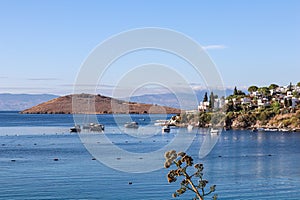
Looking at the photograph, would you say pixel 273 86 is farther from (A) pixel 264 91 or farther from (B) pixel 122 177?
(B) pixel 122 177

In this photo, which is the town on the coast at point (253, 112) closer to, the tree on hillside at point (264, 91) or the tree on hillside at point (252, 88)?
the tree on hillside at point (264, 91)

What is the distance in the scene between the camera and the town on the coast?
112 meters

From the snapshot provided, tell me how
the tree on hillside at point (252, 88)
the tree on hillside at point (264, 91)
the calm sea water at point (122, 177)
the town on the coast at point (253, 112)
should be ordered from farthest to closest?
the tree on hillside at point (252, 88) → the tree on hillside at point (264, 91) → the town on the coast at point (253, 112) → the calm sea water at point (122, 177)

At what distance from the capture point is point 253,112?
121375 mm

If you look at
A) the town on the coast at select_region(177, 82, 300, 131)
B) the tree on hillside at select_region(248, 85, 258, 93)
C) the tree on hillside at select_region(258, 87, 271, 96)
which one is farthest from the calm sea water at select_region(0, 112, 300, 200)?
the tree on hillside at select_region(248, 85, 258, 93)

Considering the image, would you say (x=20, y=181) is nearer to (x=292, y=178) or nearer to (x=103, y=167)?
(x=103, y=167)

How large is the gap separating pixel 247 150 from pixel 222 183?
29769mm

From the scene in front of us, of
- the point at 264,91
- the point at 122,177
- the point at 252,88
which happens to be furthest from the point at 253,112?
the point at 122,177

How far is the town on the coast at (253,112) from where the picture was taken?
4427 inches

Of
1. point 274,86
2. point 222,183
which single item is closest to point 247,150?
A: point 222,183

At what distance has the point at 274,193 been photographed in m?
32.4

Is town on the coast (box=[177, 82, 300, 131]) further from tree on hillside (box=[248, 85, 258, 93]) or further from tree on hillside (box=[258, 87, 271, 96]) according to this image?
tree on hillside (box=[248, 85, 258, 93])

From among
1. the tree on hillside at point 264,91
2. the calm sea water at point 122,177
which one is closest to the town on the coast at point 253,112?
the tree on hillside at point 264,91

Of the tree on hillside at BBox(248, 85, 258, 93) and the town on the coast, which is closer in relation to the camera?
the town on the coast
